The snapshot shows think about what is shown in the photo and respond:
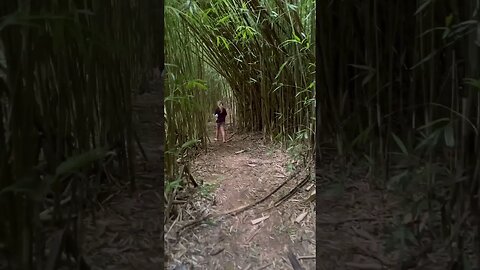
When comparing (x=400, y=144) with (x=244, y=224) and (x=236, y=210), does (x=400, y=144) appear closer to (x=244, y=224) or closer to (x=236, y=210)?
(x=244, y=224)

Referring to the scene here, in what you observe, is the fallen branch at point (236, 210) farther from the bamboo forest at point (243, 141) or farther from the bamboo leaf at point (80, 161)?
the bamboo leaf at point (80, 161)

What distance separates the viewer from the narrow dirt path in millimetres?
1462

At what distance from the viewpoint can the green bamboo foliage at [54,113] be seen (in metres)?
0.55

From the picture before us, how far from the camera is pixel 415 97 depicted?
676mm

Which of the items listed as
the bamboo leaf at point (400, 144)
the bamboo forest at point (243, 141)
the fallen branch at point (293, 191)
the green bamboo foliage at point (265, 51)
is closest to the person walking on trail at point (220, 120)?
the bamboo forest at point (243, 141)

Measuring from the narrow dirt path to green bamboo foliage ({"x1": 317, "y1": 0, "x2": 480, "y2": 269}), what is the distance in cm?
61

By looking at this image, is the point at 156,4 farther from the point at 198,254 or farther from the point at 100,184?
the point at 198,254

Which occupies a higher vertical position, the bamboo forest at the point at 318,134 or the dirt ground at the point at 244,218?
the bamboo forest at the point at 318,134

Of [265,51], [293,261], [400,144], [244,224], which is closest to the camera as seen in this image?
[400,144]

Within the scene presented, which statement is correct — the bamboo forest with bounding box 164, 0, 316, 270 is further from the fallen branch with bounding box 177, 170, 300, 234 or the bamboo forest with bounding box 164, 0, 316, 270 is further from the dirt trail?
the dirt trail

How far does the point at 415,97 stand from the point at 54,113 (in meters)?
0.51

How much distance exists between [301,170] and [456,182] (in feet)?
4.67

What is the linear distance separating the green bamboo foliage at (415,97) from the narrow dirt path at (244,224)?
0.61 metres

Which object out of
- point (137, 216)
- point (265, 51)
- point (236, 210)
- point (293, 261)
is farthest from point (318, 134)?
point (265, 51)
